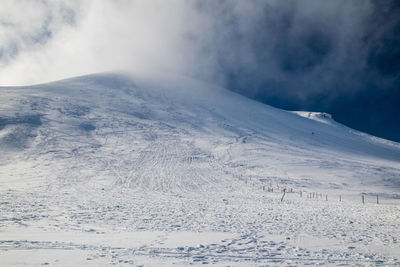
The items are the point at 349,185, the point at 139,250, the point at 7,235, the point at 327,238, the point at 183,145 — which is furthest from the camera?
the point at 183,145

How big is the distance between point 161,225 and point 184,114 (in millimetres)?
53104

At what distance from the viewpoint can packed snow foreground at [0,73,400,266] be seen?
8180mm

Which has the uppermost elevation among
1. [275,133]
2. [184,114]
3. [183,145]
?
[184,114]

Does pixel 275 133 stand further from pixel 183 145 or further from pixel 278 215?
pixel 278 215

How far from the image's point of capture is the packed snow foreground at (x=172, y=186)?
8180 mm

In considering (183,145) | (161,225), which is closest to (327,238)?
(161,225)

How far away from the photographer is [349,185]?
32531mm

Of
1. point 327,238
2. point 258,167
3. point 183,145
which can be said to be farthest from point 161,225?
point 183,145

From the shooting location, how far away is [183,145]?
1730 inches

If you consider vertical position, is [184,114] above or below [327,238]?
above

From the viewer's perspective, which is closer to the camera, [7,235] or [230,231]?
[7,235]

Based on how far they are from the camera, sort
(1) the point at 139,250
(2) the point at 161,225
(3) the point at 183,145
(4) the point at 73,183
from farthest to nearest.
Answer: (3) the point at 183,145 < (4) the point at 73,183 < (2) the point at 161,225 < (1) the point at 139,250

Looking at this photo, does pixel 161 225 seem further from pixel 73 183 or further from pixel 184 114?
pixel 184 114

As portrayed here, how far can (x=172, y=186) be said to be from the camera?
24.6m
